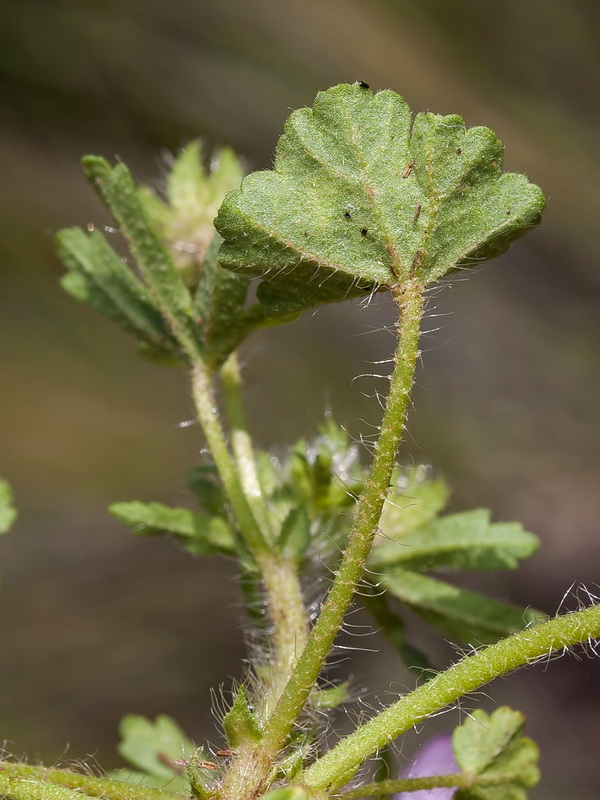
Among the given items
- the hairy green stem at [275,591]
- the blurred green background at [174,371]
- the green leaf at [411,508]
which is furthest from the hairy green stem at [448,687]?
the blurred green background at [174,371]

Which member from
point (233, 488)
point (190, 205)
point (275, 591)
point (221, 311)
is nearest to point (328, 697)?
point (275, 591)

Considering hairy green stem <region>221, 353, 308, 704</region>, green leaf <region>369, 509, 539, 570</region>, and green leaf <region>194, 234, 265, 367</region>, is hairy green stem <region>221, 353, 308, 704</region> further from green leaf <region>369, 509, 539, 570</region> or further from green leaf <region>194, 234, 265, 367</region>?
green leaf <region>369, 509, 539, 570</region>

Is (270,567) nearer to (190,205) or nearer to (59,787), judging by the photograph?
(59,787)

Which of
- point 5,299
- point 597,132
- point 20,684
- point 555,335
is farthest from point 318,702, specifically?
point 597,132

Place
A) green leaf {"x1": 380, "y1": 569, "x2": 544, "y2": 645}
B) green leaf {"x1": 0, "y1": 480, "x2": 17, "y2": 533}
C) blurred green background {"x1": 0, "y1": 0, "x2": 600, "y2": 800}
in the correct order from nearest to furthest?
green leaf {"x1": 0, "y1": 480, "x2": 17, "y2": 533} → green leaf {"x1": 380, "y1": 569, "x2": 544, "y2": 645} → blurred green background {"x1": 0, "y1": 0, "x2": 600, "y2": 800}

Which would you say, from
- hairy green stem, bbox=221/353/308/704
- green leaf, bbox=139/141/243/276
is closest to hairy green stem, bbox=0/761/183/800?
hairy green stem, bbox=221/353/308/704

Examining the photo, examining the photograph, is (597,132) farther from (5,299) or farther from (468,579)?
(5,299)

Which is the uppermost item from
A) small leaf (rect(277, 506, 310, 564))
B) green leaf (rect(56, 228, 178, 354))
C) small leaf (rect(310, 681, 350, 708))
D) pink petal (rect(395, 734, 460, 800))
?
green leaf (rect(56, 228, 178, 354))

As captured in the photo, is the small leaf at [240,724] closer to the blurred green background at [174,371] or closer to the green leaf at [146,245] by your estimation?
the green leaf at [146,245]
